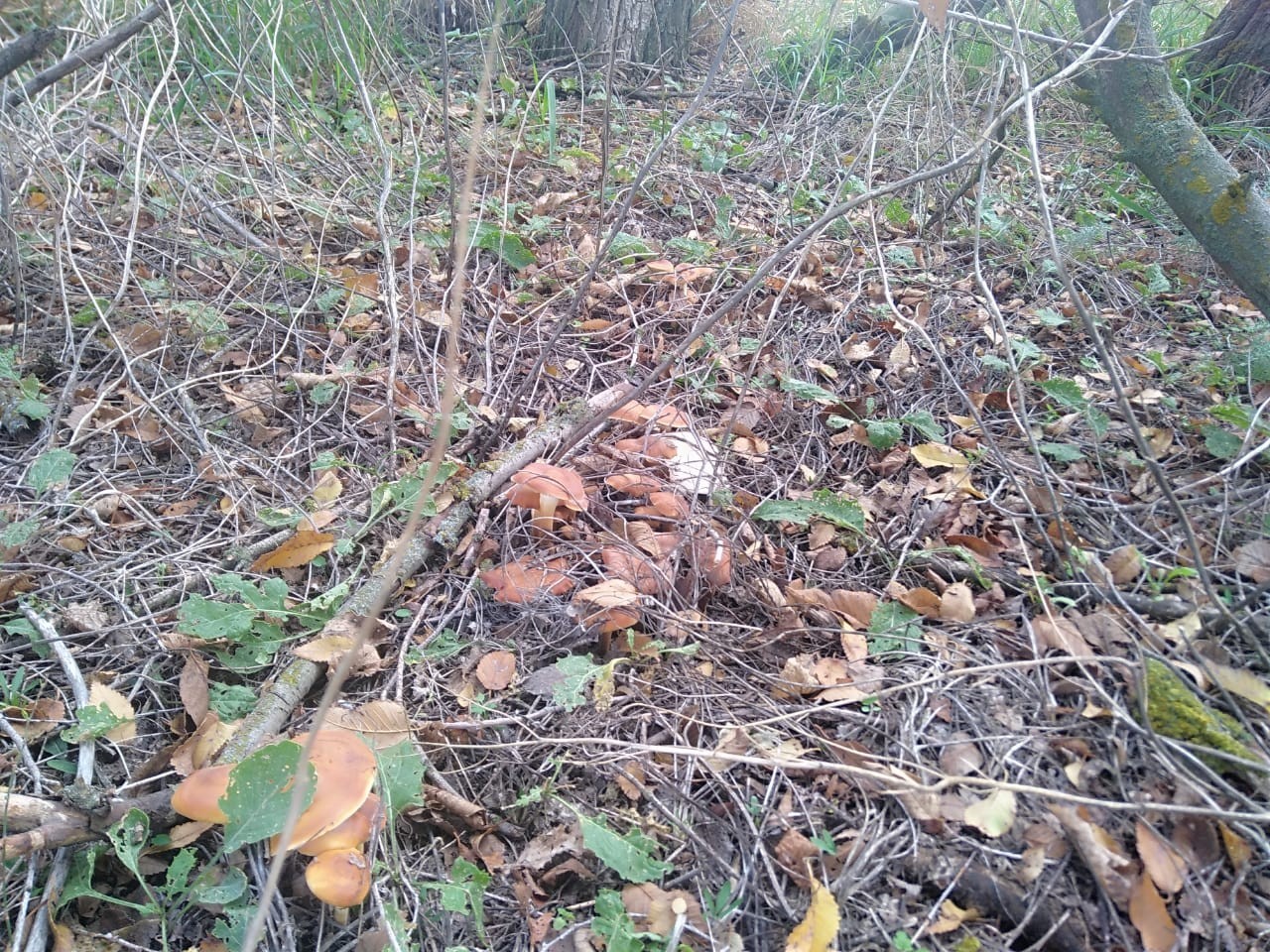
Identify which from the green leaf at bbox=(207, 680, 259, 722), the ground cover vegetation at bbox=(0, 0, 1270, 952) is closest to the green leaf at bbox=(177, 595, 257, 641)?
the ground cover vegetation at bbox=(0, 0, 1270, 952)

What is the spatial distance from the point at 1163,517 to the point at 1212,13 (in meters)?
4.25

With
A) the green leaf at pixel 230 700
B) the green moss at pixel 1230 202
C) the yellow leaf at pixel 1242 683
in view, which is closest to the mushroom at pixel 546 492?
the green leaf at pixel 230 700

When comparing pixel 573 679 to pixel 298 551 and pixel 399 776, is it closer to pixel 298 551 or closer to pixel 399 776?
pixel 399 776

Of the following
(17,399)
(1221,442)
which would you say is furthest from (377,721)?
(1221,442)

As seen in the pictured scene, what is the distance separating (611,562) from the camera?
197cm

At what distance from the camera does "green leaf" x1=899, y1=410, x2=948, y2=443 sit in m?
2.34

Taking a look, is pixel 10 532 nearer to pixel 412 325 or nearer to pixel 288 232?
pixel 412 325

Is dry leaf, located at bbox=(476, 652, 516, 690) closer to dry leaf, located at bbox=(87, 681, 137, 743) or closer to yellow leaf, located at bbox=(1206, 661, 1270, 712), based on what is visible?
dry leaf, located at bbox=(87, 681, 137, 743)

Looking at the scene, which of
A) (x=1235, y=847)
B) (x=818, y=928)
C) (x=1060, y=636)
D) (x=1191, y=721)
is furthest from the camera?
(x=1060, y=636)

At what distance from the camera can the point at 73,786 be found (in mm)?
1351

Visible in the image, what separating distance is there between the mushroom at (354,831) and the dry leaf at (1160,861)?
1.37m

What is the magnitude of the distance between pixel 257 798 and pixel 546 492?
0.96 metres

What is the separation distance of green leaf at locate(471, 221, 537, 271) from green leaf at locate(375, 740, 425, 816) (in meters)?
2.14

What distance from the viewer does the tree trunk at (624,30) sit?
4.70 metres
